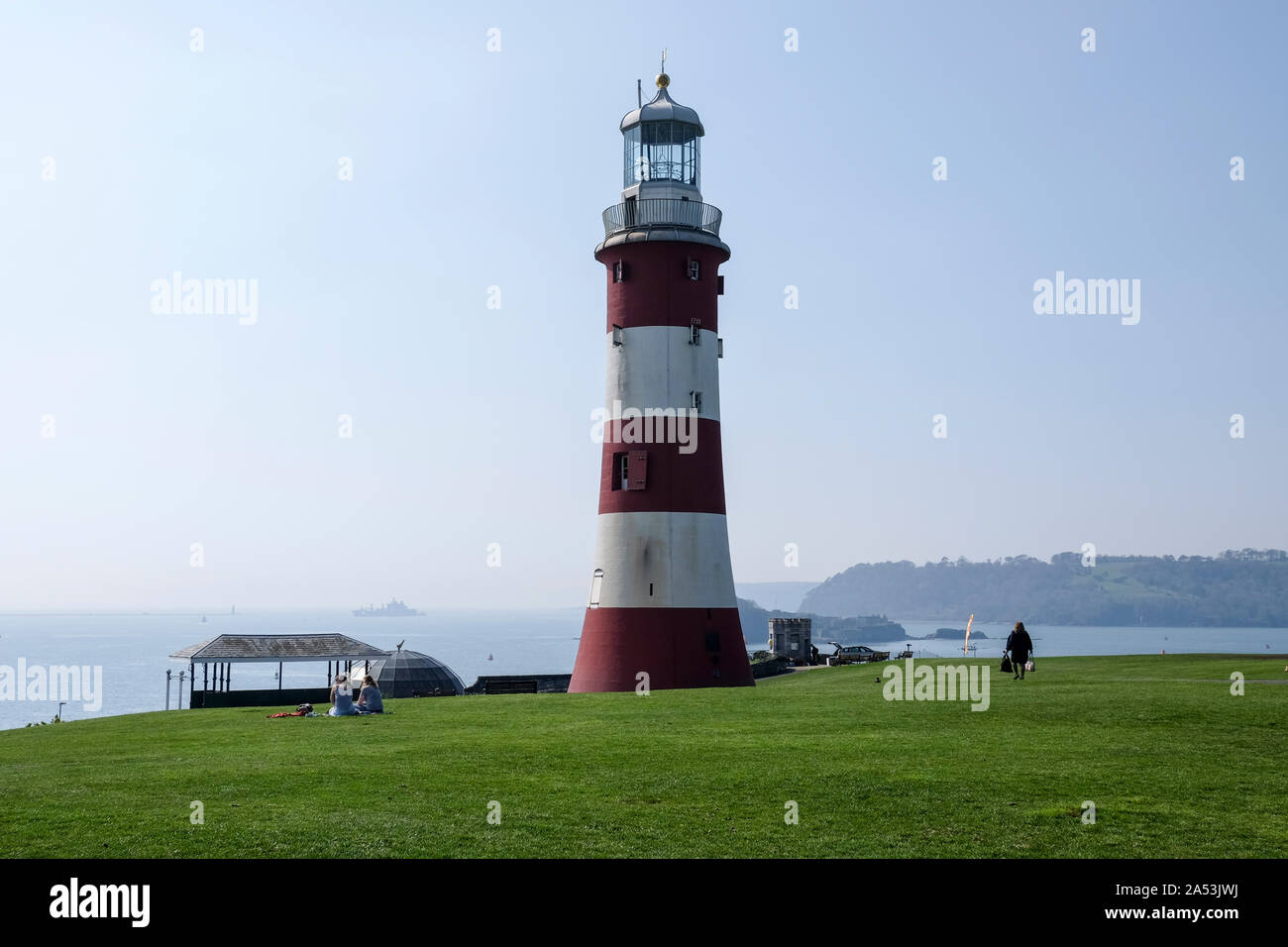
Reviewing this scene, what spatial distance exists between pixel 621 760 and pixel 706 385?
72.1ft

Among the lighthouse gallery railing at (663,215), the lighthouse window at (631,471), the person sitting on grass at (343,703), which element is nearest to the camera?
the person sitting on grass at (343,703)

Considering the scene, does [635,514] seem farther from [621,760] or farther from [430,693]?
[621,760]

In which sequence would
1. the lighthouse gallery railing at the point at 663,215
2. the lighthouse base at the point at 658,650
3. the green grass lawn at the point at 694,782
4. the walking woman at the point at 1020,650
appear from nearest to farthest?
the green grass lawn at the point at 694,782
the walking woman at the point at 1020,650
the lighthouse base at the point at 658,650
the lighthouse gallery railing at the point at 663,215

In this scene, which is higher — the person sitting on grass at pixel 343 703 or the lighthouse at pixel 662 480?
the lighthouse at pixel 662 480

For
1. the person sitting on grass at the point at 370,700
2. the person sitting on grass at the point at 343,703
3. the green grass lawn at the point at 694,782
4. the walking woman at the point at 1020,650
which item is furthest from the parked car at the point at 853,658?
the person sitting on grass at the point at 343,703

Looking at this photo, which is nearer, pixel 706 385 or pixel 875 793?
pixel 875 793

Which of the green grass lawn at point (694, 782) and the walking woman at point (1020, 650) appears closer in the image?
the green grass lawn at point (694, 782)

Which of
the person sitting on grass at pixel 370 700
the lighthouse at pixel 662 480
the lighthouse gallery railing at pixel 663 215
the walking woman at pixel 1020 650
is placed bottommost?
the person sitting on grass at pixel 370 700

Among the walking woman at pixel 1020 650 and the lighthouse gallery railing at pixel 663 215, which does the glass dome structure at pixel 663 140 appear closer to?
the lighthouse gallery railing at pixel 663 215

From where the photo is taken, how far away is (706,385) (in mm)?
38125

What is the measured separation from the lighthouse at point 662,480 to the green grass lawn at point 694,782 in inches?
450

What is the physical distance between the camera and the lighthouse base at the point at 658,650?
120ft
